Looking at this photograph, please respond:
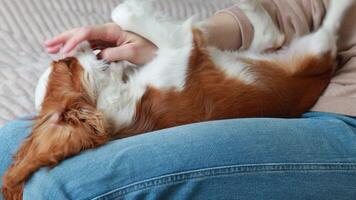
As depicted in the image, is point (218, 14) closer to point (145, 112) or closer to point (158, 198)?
point (145, 112)

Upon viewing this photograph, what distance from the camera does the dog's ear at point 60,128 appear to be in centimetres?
97

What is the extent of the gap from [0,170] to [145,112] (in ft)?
1.20

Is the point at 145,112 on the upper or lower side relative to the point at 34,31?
lower

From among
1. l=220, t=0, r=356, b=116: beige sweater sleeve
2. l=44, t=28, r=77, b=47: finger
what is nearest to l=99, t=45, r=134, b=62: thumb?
l=44, t=28, r=77, b=47: finger

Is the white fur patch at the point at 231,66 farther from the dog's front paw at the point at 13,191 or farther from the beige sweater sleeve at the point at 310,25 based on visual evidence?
the dog's front paw at the point at 13,191

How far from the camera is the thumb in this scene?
1252 mm

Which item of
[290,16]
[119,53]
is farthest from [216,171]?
[290,16]

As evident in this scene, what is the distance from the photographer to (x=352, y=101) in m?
1.17

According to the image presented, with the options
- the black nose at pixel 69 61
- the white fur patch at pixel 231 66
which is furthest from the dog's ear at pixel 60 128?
the white fur patch at pixel 231 66

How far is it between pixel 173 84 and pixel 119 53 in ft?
0.52

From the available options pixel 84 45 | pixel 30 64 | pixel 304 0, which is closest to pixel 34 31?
pixel 30 64

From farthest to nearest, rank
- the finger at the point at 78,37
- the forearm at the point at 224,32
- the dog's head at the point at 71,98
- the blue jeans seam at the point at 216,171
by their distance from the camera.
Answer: the forearm at the point at 224,32, the finger at the point at 78,37, the dog's head at the point at 71,98, the blue jeans seam at the point at 216,171

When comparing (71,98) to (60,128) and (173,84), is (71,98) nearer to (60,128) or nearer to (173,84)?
(60,128)

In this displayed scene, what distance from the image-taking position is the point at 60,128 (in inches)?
41.6
